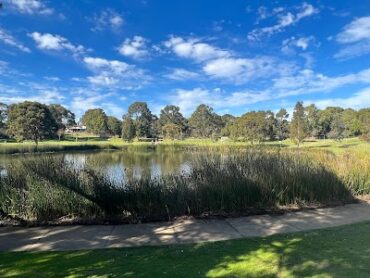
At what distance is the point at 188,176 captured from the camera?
24.8ft

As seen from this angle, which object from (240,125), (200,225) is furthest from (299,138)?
(200,225)

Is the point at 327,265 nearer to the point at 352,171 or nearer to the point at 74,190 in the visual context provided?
the point at 74,190

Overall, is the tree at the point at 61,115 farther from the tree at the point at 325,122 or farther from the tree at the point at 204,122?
the tree at the point at 325,122

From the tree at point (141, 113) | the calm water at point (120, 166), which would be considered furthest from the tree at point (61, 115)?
the calm water at point (120, 166)

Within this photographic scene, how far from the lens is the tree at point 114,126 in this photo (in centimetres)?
8950

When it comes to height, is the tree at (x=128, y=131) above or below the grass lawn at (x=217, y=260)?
above

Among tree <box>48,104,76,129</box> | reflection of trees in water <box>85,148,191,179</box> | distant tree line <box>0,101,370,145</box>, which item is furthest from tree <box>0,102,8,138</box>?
reflection of trees in water <box>85,148,191,179</box>

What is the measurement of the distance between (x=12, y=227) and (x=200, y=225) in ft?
9.77

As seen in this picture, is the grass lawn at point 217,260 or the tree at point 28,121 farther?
the tree at point 28,121

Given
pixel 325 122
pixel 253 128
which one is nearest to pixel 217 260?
pixel 253 128

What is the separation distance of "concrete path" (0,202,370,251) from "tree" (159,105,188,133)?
8669 cm

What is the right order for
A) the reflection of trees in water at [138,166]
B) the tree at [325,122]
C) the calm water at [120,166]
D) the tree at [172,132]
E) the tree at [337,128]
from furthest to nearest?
the tree at [172,132] → the tree at [325,122] → the tree at [337,128] → the reflection of trees in water at [138,166] → the calm water at [120,166]

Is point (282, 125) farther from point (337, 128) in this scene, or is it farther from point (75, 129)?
point (75, 129)

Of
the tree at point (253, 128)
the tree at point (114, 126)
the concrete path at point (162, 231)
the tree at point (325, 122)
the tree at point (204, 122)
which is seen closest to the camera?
the concrete path at point (162, 231)
